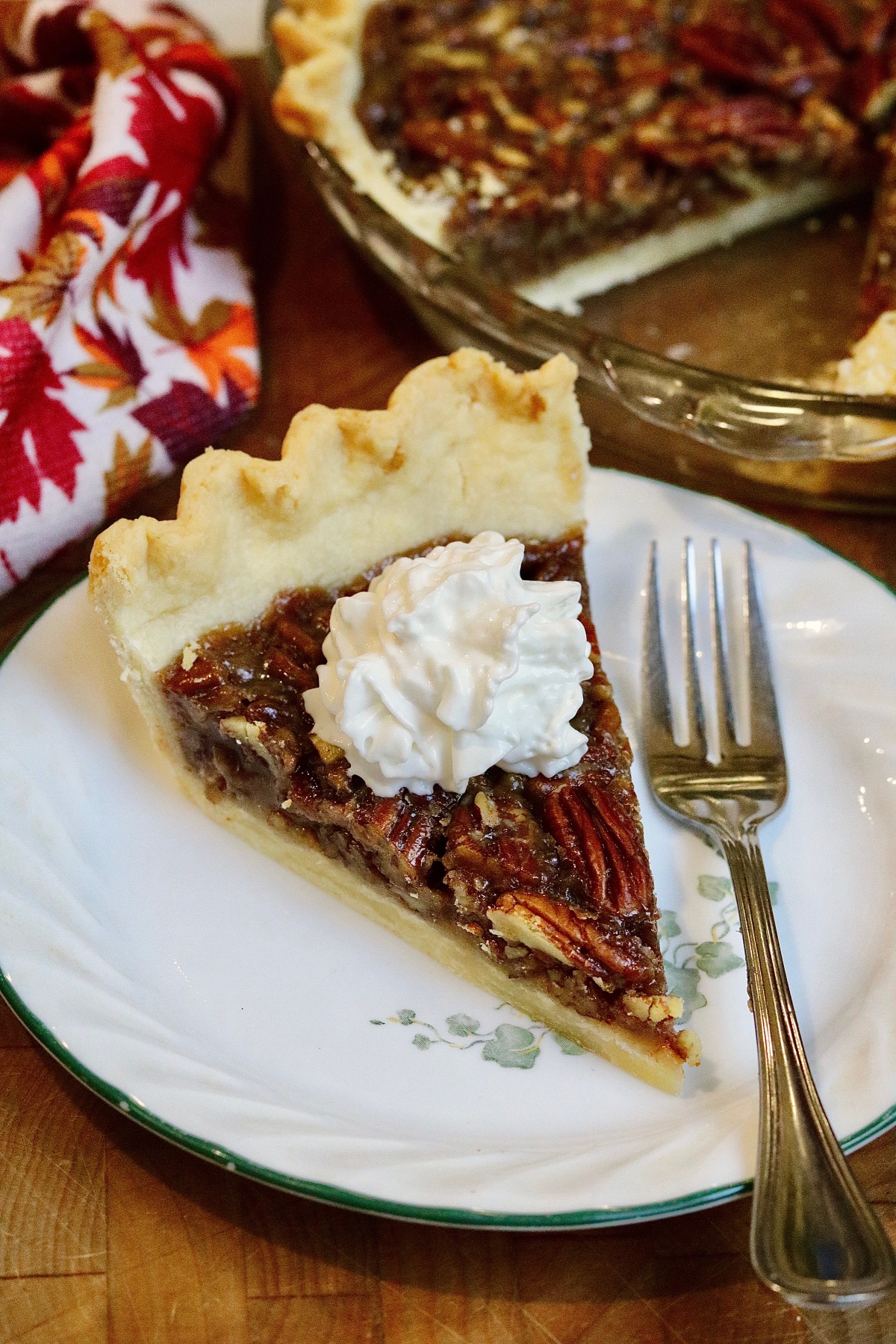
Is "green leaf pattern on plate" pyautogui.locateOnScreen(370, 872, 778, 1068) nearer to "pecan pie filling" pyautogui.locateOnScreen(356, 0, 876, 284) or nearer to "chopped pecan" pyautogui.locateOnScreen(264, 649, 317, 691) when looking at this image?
"chopped pecan" pyautogui.locateOnScreen(264, 649, 317, 691)

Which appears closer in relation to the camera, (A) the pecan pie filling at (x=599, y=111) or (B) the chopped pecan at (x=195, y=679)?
(B) the chopped pecan at (x=195, y=679)

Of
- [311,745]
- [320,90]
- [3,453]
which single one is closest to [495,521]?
[311,745]

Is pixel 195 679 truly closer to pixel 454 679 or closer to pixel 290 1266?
pixel 454 679

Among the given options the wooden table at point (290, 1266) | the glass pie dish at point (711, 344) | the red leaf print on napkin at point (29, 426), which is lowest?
the wooden table at point (290, 1266)

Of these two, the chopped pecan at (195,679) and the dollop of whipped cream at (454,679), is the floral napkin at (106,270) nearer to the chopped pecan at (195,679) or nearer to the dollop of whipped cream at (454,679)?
the chopped pecan at (195,679)

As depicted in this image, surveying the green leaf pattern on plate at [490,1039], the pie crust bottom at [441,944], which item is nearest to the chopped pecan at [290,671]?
the pie crust bottom at [441,944]

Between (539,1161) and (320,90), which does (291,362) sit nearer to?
(320,90)

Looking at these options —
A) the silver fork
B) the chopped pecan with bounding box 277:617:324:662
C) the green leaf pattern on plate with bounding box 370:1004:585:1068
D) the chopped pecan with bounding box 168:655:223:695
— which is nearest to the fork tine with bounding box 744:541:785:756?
the silver fork
